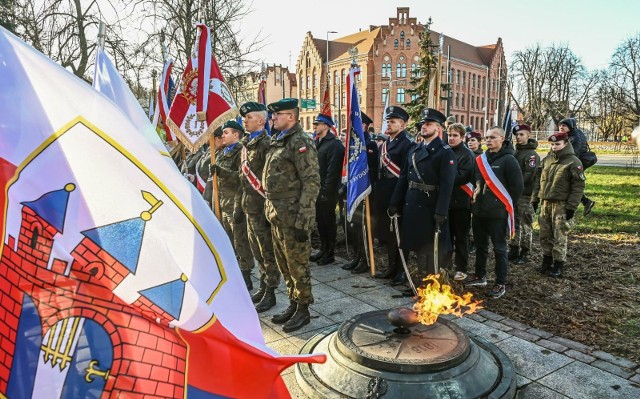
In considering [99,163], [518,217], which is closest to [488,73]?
[518,217]

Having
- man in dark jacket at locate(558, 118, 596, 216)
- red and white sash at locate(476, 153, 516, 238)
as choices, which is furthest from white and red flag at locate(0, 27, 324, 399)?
man in dark jacket at locate(558, 118, 596, 216)

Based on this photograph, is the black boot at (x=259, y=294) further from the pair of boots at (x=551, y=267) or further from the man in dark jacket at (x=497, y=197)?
the pair of boots at (x=551, y=267)

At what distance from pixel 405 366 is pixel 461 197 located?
12.8 ft

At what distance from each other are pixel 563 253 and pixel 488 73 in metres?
79.8

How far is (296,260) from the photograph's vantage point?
5070 millimetres

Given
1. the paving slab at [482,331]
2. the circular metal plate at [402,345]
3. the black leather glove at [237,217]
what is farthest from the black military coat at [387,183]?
the circular metal plate at [402,345]

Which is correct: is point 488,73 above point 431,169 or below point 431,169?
above

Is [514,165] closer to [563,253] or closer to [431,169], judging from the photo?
[431,169]

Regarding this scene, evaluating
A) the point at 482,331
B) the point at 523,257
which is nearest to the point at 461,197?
the point at 523,257

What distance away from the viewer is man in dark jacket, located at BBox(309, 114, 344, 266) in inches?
307

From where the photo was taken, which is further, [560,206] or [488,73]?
[488,73]

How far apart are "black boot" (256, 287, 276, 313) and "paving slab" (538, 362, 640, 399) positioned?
301cm

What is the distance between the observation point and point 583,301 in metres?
5.90

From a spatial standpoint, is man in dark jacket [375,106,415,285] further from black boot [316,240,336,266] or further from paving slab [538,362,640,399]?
paving slab [538,362,640,399]
